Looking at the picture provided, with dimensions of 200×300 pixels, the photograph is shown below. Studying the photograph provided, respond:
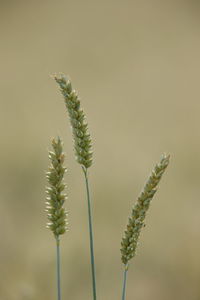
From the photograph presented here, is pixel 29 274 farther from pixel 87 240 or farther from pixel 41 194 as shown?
pixel 41 194

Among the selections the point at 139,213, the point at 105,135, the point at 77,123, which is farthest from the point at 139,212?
the point at 105,135

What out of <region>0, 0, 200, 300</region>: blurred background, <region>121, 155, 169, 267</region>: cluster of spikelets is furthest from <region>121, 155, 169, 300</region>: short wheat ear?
<region>0, 0, 200, 300</region>: blurred background

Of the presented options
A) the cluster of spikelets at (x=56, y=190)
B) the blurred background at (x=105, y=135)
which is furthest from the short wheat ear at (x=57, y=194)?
the blurred background at (x=105, y=135)

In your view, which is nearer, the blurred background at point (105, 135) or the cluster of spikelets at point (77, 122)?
the cluster of spikelets at point (77, 122)

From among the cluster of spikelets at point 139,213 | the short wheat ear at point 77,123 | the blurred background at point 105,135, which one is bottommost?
the cluster of spikelets at point 139,213

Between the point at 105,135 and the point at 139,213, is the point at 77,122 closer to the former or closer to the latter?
the point at 139,213

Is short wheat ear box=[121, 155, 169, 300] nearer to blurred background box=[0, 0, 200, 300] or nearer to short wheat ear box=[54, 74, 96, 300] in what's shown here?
short wheat ear box=[54, 74, 96, 300]

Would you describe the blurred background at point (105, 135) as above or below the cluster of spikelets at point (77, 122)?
above

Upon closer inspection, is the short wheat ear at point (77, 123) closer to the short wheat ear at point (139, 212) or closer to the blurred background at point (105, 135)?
the short wheat ear at point (139, 212)
